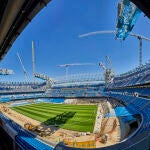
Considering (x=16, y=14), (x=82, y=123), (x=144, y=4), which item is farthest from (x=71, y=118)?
(x=144, y=4)

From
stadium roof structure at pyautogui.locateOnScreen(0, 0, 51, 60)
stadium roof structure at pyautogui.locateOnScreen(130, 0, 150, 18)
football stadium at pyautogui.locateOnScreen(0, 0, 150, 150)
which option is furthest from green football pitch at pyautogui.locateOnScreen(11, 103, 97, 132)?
stadium roof structure at pyautogui.locateOnScreen(130, 0, 150, 18)

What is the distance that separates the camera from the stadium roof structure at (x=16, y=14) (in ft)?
21.9

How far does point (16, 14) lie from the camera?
739cm

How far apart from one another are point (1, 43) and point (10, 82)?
4113 inches

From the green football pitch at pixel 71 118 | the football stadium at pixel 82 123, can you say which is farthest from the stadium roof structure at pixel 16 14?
the green football pitch at pixel 71 118

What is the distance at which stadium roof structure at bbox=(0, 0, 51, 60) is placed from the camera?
21.9ft

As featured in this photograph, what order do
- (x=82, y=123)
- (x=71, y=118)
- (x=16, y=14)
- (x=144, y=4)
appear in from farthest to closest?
(x=71, y=118)
(x=82, y=123)
(x=16, y=14)
(x=144, y=4)

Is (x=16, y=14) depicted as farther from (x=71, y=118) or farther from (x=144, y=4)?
(x=71, y=118)

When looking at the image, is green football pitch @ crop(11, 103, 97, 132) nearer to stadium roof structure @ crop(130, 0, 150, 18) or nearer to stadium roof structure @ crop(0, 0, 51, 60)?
stadium roof structure @ crop(0, 0, 51, 60)

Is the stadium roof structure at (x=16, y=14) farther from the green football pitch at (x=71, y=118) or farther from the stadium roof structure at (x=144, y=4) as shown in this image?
the green football pitch at (x=71, y=118)

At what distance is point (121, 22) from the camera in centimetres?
2700

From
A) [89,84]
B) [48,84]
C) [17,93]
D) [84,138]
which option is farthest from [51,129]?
[48,84]

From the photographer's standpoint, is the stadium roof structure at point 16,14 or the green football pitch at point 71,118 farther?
the green football pitch at point 71,118

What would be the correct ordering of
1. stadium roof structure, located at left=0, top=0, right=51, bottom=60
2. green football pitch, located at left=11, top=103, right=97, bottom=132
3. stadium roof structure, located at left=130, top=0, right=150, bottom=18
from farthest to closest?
green football pitch, located at left=11, top=103, right=97, bottom=132 → stadium roof structure, located at left=0, top=0, right=51, bottom=60 → stadium roof structure, located at left=130, top=0, right=150, bottom=18
